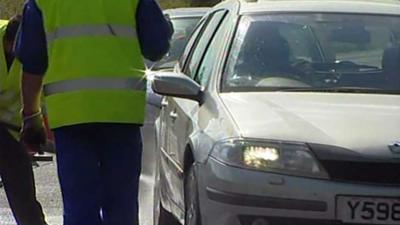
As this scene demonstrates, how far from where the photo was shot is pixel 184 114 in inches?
270

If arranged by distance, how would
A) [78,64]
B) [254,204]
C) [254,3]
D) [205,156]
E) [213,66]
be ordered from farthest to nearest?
[254,3] < [213,66] < [205,156] < [254,204] < [78,64]

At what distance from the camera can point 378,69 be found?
674 centimetres

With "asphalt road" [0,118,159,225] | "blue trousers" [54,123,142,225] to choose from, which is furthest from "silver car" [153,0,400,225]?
"asphalt road" [0,118,159,225]

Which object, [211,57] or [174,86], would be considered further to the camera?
[211,57]

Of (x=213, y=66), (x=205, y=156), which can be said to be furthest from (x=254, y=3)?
(x=205, y=156)

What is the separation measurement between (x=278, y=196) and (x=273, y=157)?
216 mm

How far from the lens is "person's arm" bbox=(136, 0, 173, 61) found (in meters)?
5.16

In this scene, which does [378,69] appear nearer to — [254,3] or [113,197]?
[254,3]

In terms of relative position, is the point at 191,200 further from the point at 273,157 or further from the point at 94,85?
the point at 94,85

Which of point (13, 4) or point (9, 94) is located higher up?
point (9, 94)

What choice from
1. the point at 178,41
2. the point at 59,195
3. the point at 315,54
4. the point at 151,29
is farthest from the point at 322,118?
the point at 178,41

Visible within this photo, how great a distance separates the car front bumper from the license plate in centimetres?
2

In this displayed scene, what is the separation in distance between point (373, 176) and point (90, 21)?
153 centimetres

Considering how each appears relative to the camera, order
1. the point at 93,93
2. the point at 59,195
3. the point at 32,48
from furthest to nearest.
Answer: the point at 59,195, the point at 32,48, the point at 93,93
